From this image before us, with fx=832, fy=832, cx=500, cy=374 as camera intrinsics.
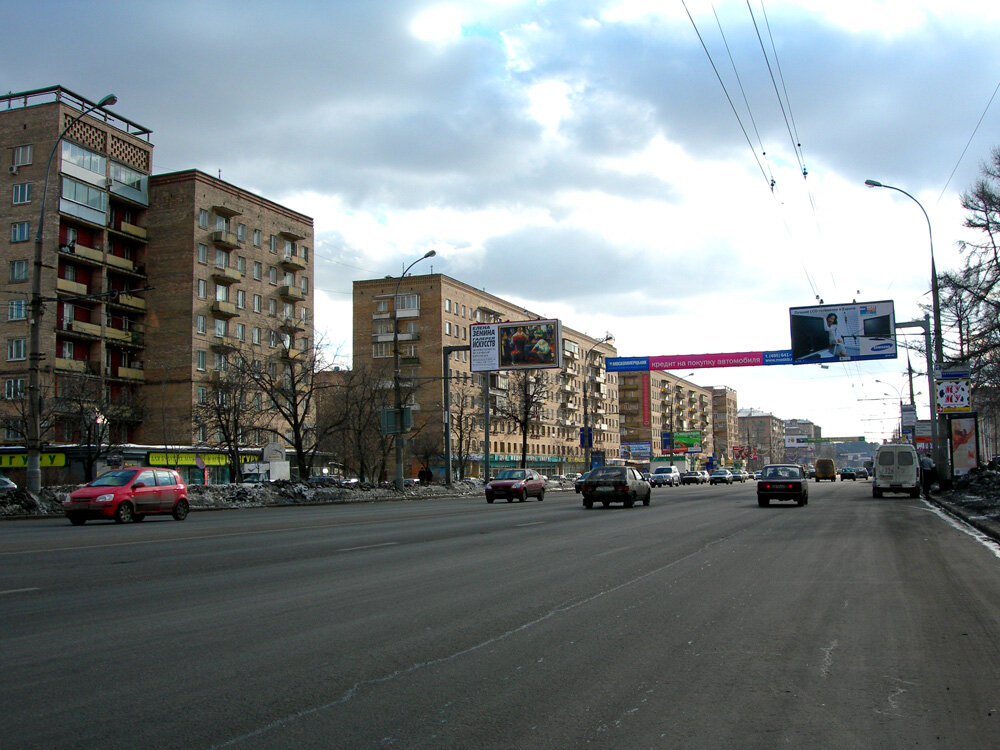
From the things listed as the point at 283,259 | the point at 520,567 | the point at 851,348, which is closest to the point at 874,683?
the point at 520,567

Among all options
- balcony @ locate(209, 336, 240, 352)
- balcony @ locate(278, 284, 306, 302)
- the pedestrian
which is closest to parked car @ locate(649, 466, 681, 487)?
the pedestrian

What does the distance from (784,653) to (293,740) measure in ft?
13.5

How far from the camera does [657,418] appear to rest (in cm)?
15475

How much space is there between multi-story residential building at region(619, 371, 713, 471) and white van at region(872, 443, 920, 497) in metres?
87.7

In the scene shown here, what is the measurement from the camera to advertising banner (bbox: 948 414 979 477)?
42.2 m

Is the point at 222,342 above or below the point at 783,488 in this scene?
above

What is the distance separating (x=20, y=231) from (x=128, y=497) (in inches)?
1806

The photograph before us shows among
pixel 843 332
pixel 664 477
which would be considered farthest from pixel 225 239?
pixel 843 332

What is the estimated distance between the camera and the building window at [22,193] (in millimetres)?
59781

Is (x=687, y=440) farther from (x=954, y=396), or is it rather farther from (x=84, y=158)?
(x=954, y=396)

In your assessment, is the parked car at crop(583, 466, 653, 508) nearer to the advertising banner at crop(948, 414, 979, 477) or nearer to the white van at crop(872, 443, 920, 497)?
the white van at crop(872, 443, 920, 497)

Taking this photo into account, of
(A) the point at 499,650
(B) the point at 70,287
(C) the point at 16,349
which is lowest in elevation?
(A) the point at 499,650

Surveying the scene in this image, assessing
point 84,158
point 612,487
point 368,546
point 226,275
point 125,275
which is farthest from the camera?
point 226,275

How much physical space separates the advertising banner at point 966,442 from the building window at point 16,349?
2353 inches
